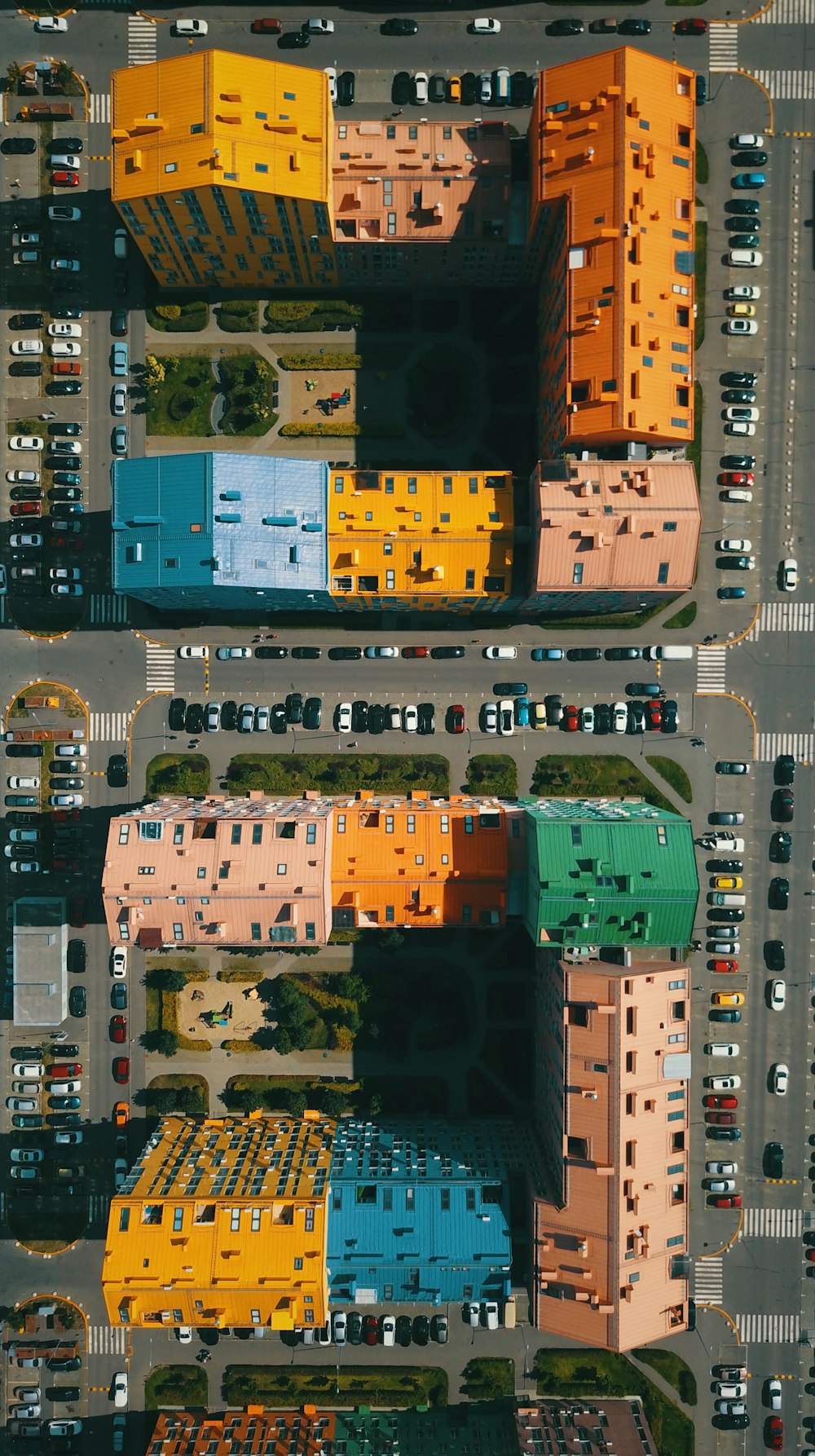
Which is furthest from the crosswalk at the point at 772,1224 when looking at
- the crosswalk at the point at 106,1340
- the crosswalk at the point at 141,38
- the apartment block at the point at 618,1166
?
the crosswalk at the point at 141,38

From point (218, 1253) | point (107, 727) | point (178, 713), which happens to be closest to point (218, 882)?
point (178, 713)

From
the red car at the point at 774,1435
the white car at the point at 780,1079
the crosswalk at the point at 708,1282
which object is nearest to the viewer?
the red car at the point at 774,1435

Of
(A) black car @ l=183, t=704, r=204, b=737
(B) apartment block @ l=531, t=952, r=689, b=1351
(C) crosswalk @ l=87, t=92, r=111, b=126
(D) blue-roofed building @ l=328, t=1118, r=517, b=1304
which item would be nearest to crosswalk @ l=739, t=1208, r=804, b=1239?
(B) apartment block @ l=531, t=952, r=689, b=1351

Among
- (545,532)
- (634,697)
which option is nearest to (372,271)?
(545,532)

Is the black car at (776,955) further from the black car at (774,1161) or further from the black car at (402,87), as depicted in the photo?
the black car at (402,87)

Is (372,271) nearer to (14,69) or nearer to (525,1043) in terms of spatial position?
(14,69)

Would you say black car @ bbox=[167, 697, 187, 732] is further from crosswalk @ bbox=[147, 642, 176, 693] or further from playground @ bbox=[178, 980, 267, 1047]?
playground @ bbox=[178, 980, 267, 1047]
